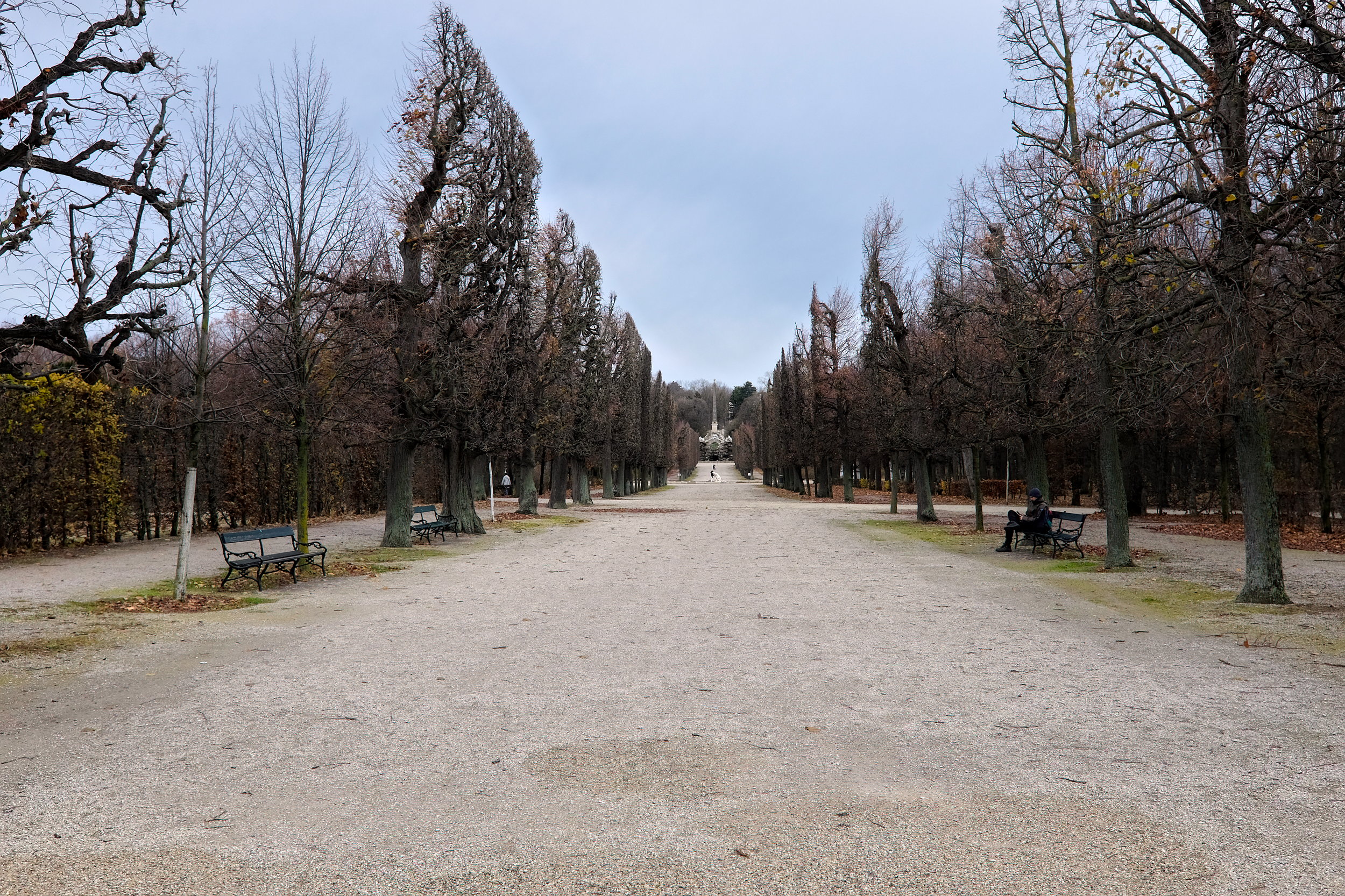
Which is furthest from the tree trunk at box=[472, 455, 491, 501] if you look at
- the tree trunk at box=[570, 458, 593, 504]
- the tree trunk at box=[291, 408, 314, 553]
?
the tree trunk at box=[291, 408, 314, 553]

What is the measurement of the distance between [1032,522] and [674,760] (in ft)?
45.3

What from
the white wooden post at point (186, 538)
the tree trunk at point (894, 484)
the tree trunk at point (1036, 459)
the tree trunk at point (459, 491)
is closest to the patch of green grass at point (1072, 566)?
the tree trunk at point (1036, 459)

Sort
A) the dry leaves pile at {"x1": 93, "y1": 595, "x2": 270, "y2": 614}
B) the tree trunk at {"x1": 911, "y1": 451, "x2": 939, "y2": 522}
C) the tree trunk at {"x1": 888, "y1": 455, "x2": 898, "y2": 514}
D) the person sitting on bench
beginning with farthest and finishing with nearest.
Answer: the tree trunk at {"x1": 888, "y1": 455, "x2": 898, "y2": 514}, the tree trunk at {"x1": 911, "y1": 451, "x2": 939, "y2": 522}, the person sitting on bench, the dry leaves pile at {"x1": 93, "y1": 595, "x2": 270, "y2": 614}

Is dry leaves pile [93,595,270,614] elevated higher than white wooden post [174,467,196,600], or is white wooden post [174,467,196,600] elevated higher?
white wooden post [174,467,196,600]

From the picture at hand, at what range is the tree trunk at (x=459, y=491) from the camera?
72.9 ft

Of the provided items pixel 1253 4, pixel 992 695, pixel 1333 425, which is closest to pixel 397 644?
pixel 992 695

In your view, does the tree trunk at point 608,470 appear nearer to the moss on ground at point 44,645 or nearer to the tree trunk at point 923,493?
the tree trunk at point 923,493

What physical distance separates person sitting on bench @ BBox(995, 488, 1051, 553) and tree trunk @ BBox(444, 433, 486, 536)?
12948mm

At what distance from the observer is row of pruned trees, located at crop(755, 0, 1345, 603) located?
27.5 feet

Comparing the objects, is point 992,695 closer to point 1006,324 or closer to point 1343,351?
point 1343,351

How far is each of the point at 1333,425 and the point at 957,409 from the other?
11597 millimetres

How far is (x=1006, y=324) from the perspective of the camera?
18875 mm

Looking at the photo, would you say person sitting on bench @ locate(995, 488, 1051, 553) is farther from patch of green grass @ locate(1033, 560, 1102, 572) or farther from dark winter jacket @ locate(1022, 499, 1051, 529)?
patch of green grass @ locate(1033, 560, 1102, 572)

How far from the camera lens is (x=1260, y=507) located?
33.1ft
